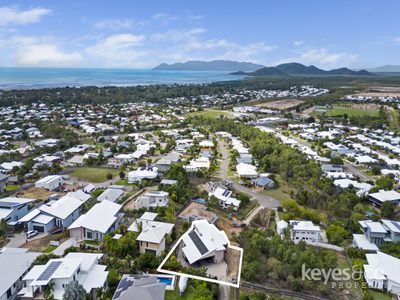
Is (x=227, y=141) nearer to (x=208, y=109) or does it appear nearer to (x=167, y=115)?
(x=167, y=115)

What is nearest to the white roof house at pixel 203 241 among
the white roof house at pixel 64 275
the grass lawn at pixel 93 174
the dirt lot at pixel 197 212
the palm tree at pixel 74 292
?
the palm tree at pixel 74 292

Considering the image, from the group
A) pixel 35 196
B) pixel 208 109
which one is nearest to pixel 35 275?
pixel 35 196

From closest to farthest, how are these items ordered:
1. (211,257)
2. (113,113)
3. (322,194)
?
(211,257) → (322,194) → (113,113)

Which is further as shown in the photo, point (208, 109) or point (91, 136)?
point (208, 109)

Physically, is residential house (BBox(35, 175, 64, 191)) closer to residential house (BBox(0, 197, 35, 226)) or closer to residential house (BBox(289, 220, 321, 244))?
residential house (BBox(0, 197, 35, 226))

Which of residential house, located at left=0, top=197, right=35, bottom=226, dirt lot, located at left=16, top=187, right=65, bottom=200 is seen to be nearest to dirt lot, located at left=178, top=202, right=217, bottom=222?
residential house, located at left=0, top=197, right=35, bottom=226
